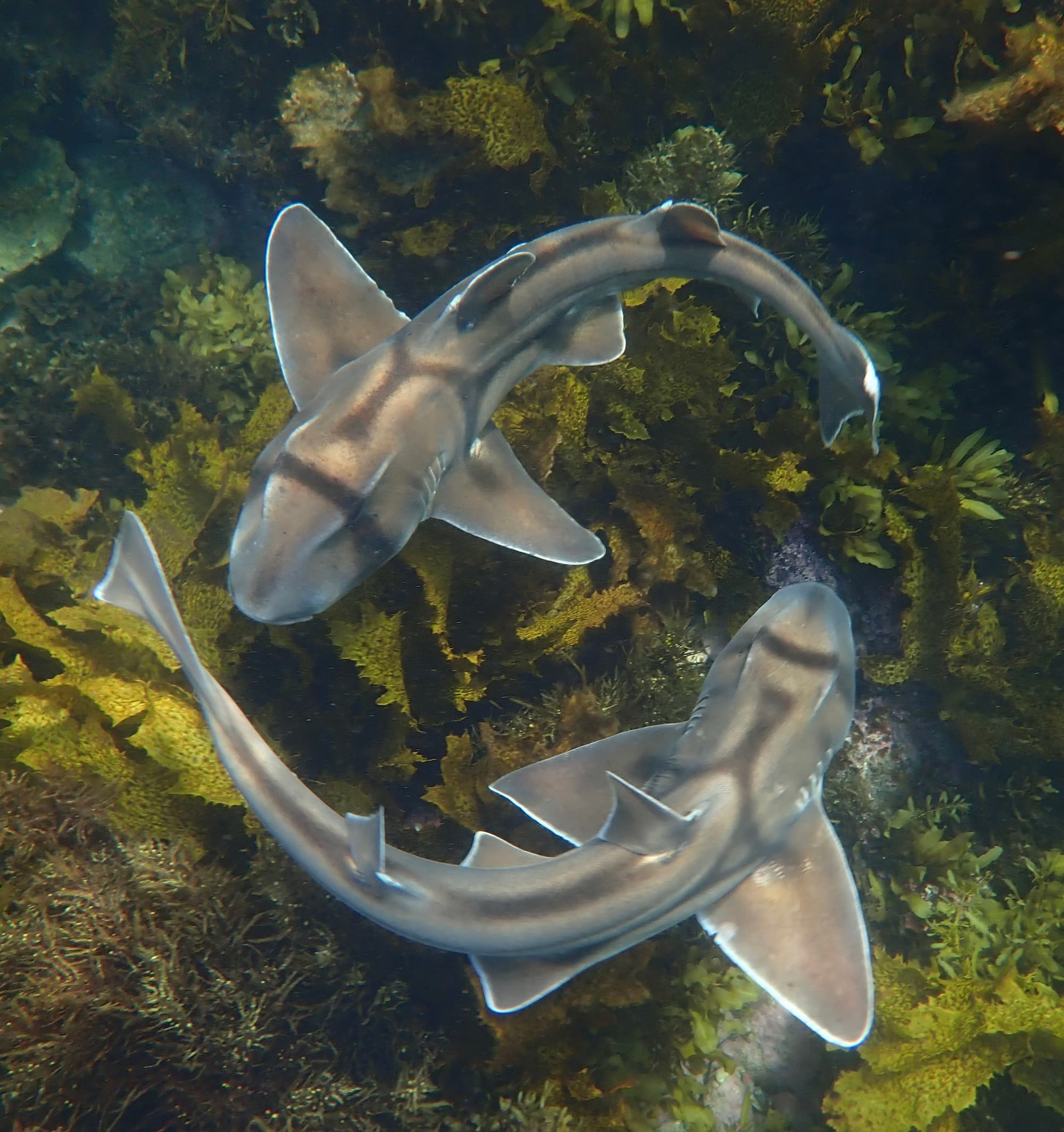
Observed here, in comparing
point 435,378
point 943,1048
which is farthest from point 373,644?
point 943,1048

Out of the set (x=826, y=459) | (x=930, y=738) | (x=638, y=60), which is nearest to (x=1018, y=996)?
(x=930, y=738)

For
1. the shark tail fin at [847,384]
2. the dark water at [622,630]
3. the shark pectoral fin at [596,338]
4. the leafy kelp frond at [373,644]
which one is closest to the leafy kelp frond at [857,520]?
the dark water at [622,630]

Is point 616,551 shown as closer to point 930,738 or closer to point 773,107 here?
point 930,738

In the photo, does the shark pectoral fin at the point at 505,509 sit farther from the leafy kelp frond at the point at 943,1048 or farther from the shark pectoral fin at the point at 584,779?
the leafy kelp frond at the point at 943,1048

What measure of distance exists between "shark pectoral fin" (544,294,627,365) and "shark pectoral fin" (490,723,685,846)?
94.4 inches

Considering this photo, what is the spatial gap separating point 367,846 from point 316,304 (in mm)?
3303

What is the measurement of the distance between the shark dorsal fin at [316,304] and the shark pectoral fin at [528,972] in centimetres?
328

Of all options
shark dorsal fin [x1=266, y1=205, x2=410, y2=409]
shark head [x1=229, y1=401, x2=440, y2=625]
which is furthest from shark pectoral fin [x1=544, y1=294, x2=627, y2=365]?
shark head [x1=229, y1=401, x2=440, y2=625]

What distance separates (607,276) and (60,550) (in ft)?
15.2

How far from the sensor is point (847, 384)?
4285 millimetres

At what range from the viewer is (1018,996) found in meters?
4.50

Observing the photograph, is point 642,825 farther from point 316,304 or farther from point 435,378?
point 316,304

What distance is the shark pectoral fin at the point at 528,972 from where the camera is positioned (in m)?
3.16

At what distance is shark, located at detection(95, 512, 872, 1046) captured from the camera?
2.98m
